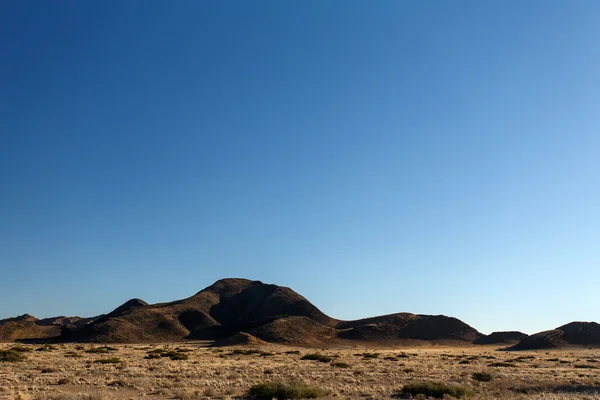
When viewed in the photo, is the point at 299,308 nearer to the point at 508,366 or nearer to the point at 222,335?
the point at 222,335

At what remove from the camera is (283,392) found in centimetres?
2288

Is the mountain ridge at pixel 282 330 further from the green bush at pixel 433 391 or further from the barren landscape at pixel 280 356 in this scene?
the green bush at pixel 433 391

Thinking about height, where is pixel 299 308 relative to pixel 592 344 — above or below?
above

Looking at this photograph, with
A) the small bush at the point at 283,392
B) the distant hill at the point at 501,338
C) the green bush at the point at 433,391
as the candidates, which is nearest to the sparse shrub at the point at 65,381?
the small bush at the point at 283,392

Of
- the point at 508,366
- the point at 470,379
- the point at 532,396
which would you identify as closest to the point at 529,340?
the point at 508,366

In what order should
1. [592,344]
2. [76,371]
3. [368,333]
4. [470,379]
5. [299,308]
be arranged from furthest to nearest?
[299,308], [368,333], [592,344], [76,371], [470,379]

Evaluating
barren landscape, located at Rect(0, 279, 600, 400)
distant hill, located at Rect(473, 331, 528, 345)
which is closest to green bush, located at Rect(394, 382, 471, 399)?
barren landscape, located at Rect(0, 279, 600, 400)

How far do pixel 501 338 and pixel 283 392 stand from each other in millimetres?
131624

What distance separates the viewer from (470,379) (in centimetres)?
3297

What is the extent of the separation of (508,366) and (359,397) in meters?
30.1

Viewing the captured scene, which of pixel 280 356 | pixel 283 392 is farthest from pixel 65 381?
pixel 280 356

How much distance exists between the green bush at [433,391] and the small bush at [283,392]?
449 cm

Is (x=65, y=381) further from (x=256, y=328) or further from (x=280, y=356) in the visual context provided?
(x=256, y=328)

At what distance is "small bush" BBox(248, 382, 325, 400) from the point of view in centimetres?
2264
